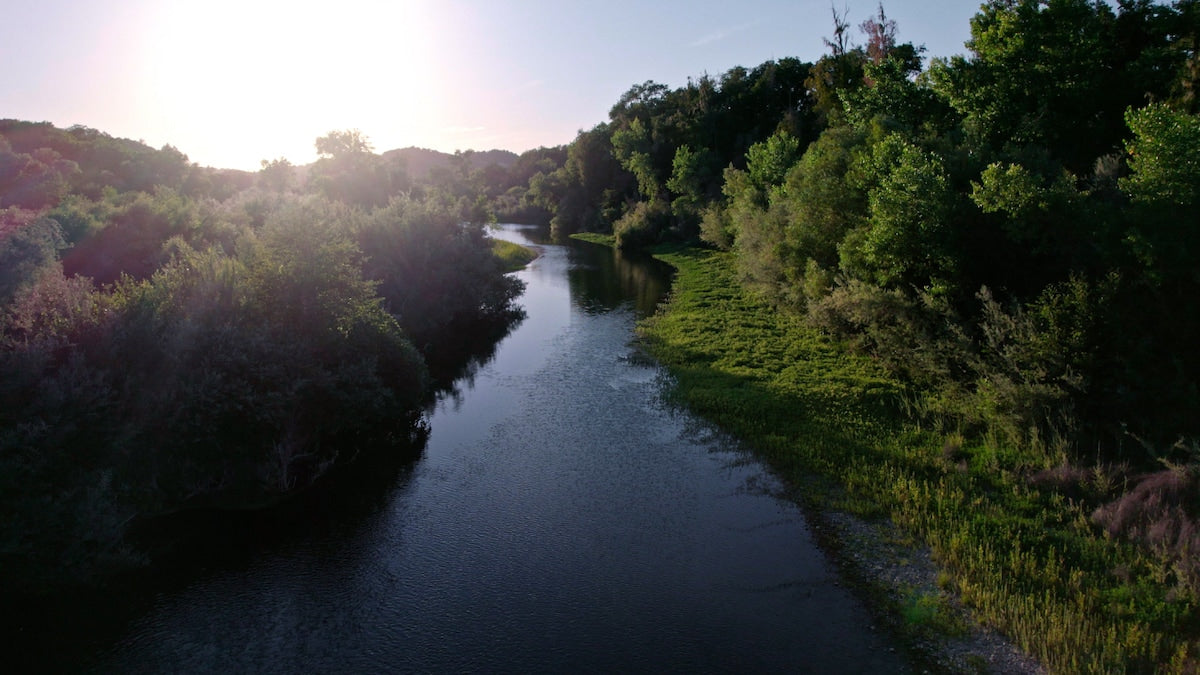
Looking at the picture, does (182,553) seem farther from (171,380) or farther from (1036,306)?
(1036,306)

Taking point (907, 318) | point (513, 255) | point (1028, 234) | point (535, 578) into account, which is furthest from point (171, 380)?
point (513, 255)

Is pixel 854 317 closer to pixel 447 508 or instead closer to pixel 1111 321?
pixel 1111 321

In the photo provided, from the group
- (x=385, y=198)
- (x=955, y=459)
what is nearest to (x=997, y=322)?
(x=955, y=459)

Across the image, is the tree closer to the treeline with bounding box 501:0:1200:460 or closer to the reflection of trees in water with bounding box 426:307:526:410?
the reflection of trees in water with bounding box 426:307:526:410

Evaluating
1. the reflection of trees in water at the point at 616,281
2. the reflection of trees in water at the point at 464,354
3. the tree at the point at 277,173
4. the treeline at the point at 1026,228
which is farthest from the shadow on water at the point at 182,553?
the tree at the point at 277,173

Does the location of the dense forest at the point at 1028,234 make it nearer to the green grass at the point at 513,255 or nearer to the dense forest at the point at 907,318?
the dense forest at the point at 907,318

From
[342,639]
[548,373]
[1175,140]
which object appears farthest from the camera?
[548,373]
